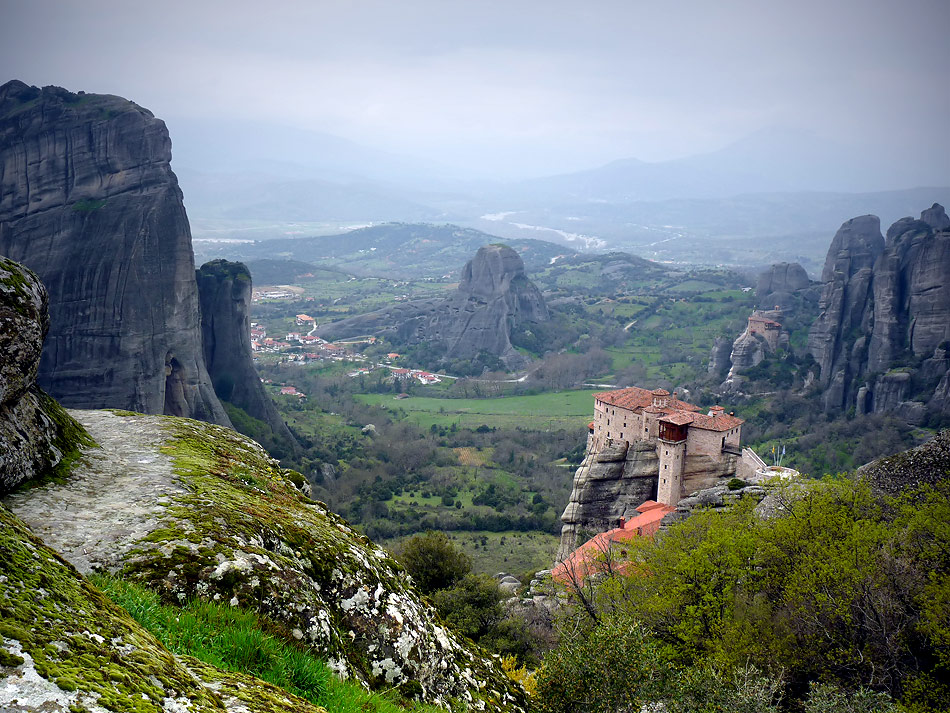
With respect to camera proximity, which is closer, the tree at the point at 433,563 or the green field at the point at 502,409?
the tree at the point at 433,563

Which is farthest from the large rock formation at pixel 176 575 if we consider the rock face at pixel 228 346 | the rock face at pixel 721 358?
the rock face at pixel 721 358

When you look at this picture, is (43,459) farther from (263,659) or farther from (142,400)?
(142,400)

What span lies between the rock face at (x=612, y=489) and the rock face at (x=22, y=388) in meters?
36.0

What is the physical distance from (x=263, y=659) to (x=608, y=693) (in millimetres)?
6924

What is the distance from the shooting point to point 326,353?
417ft

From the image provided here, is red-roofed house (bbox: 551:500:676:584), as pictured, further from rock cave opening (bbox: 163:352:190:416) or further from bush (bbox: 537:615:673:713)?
rock cave opening (bbox: 163:352:190:416)

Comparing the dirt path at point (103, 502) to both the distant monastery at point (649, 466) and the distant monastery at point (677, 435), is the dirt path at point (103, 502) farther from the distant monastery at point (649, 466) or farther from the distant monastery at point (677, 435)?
the distant monastery at point (677, 435)

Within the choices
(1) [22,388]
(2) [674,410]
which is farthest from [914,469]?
(1) [22,388]

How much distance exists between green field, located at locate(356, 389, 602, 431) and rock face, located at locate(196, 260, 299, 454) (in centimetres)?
2998

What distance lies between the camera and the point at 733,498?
108 feet

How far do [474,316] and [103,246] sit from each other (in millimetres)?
89460

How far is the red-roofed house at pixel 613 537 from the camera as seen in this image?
31.4 meters

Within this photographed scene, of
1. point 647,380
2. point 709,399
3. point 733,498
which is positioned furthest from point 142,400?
point 647,380

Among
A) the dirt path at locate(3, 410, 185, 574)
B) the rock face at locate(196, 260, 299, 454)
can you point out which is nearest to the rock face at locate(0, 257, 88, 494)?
Answer: the dirt path at locate(3, 410, 185, 574)
